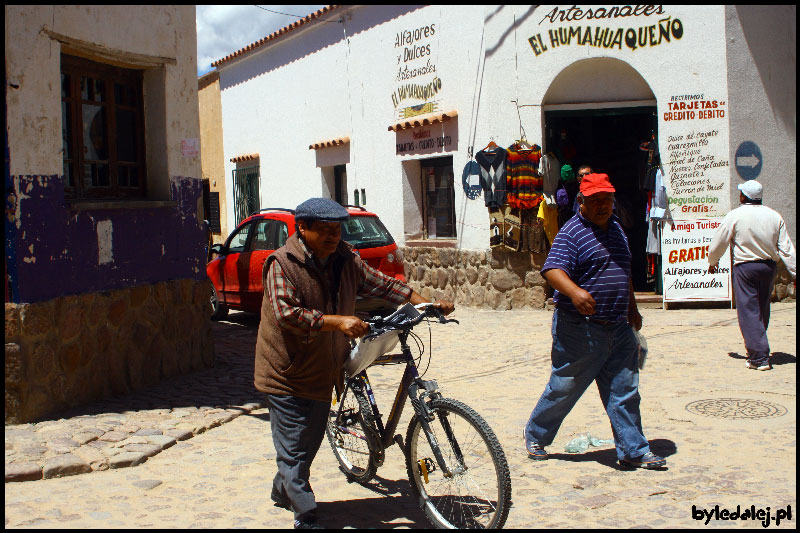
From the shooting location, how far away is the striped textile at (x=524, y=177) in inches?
493

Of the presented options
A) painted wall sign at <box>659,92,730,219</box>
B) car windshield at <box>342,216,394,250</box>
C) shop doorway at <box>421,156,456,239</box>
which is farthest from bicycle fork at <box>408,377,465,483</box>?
shop doorway at <box>421,156,456,239</box>

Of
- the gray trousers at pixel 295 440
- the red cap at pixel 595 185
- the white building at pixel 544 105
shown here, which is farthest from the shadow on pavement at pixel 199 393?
the white building at pixel 544 105

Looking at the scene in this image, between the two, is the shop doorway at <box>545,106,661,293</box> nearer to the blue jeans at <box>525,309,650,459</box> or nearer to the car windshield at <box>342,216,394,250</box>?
the car windshield at <box>342,216,394,250</box>

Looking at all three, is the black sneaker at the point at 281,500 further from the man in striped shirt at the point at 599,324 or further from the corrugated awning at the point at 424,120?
the corrugated awning at the point at 424,120

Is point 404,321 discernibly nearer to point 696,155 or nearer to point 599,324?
point 599,324

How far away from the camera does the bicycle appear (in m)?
3.97

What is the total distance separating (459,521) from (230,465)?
6.38ft

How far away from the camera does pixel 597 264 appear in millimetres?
5090

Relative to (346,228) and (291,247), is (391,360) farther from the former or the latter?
(346,228)

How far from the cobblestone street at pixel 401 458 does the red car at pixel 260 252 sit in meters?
2.35

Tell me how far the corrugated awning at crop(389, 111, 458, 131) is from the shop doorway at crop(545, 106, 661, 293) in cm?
173

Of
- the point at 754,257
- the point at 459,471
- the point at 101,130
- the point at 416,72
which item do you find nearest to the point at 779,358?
the point at 754,257

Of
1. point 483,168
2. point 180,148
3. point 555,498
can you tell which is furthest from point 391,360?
point 483,168

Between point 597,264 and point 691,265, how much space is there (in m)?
7.54
